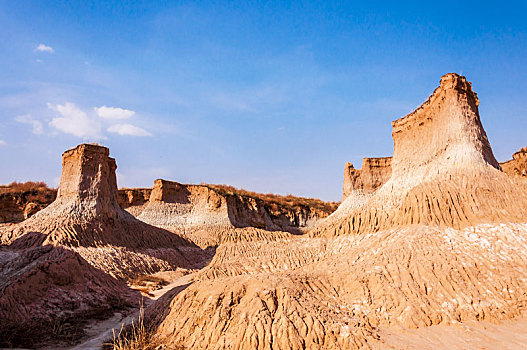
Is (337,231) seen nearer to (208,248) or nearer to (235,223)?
(208,248)

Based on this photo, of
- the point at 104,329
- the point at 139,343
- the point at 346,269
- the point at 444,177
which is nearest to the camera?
the point at 139,343

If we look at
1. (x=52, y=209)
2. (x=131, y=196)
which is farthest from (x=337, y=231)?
(x=131, y=196)

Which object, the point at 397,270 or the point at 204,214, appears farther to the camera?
the point at 204,214

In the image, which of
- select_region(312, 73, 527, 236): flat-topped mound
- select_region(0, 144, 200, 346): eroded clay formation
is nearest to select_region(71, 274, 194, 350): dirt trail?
select_region(0, 144, 200, 346): eroded clay formation

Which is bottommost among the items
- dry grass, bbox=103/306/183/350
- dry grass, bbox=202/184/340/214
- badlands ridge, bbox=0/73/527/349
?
dry grass, bbox=103/306/183/350

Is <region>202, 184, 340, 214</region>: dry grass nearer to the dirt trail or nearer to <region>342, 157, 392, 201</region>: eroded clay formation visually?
<region>342, 157, 392, 201</region>: eroded clay formation

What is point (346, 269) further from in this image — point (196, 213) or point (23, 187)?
point (23, 187)

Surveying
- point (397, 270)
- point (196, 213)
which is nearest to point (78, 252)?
point (397, 270)

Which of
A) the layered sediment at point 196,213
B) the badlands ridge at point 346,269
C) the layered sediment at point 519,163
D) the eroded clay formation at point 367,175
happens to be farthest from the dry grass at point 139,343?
the eroded clay formation at point 367,175

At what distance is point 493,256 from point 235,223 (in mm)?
22481

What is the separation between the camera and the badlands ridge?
295 inches

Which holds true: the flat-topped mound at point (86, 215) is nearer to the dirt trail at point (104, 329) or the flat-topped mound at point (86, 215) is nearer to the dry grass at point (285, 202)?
the dirt trail at point (104, 329)

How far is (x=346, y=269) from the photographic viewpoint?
978 centimetres

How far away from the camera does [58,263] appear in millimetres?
11391
